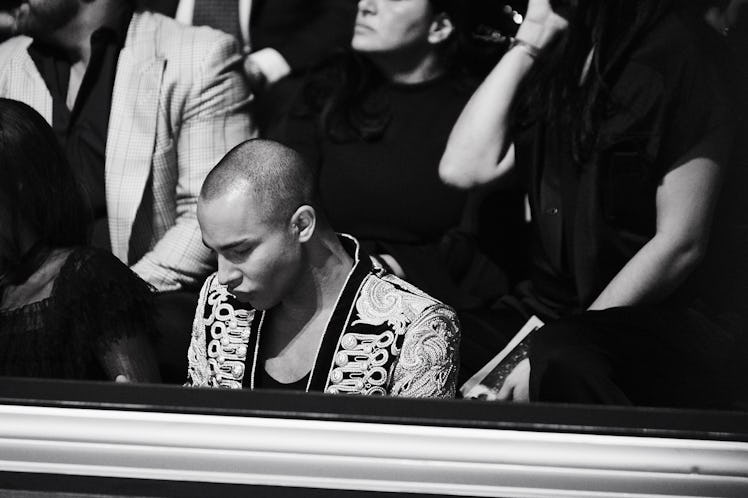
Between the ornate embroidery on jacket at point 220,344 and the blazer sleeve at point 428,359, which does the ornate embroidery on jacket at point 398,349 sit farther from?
the ornate embroidery on jacket at point 220,344

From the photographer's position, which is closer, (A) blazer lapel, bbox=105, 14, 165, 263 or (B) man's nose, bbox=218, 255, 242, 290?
(B) man's nose, bbox=218, 255, 242, 290

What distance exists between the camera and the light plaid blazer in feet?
8.34

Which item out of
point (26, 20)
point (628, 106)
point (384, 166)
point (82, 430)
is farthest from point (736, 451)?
point (26, 20)

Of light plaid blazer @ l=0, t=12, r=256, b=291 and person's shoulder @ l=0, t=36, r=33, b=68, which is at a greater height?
person's shoulder @ l=0, t=36, r=33, b=68

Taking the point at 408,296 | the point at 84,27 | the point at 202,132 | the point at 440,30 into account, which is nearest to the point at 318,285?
the point at 408,296

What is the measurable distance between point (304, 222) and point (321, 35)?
32.3 inches

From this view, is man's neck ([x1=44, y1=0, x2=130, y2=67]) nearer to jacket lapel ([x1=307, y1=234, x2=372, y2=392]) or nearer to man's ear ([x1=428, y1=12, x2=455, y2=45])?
man's ear ([x1=428, y1=12, x2=455, y2=45])

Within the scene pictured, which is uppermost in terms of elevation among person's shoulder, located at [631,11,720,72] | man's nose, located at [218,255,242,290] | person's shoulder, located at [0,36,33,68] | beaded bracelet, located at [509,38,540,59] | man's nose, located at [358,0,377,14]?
person's shoulder, located at [631,11,720,72]

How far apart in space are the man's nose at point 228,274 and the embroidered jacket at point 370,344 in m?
0.12

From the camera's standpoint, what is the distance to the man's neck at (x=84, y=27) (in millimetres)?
2686

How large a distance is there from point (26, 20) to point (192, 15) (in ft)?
1.21

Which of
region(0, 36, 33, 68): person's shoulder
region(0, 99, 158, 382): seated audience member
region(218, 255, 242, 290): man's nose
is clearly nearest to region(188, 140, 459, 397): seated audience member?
region(218, 255, 242, 290): man's nose

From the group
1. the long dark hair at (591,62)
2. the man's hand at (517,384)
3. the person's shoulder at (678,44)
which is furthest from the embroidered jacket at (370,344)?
the person's shoulder at (678,44)

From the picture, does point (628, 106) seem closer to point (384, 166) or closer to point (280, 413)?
point (384, 166)
